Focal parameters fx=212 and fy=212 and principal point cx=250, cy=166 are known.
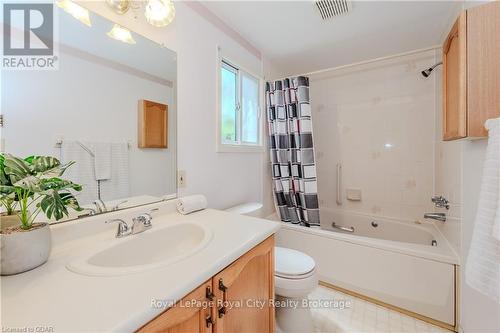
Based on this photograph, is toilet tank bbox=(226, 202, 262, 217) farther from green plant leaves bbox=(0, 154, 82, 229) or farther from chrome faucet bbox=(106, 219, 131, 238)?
green plant leaves bbox=(0, 154, 82, 229)

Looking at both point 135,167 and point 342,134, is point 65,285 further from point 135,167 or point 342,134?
point 342,134

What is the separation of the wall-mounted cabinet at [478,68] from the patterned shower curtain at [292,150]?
1109 mm

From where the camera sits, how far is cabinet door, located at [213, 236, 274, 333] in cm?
74

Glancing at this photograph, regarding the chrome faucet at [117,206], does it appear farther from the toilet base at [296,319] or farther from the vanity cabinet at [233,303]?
the toilet base at [296,319]

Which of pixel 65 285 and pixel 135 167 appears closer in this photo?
pixel 65 285

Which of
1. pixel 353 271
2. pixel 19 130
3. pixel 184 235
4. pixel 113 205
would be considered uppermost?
pixel 19 130

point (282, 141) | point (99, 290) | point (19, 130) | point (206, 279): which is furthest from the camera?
point (282, 141)

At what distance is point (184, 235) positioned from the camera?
109 cm

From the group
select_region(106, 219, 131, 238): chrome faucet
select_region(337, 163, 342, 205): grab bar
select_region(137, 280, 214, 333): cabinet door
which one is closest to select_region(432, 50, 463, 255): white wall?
select_region(337, 163, 342, 205): grab bar

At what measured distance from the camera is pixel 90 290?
0.55 metres

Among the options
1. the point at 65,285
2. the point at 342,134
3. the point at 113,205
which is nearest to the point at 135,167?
the point at 113,205

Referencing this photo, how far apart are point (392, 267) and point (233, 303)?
1337mm

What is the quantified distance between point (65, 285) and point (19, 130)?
590mm

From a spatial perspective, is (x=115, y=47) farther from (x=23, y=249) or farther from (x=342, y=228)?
(x=342, y=228)
